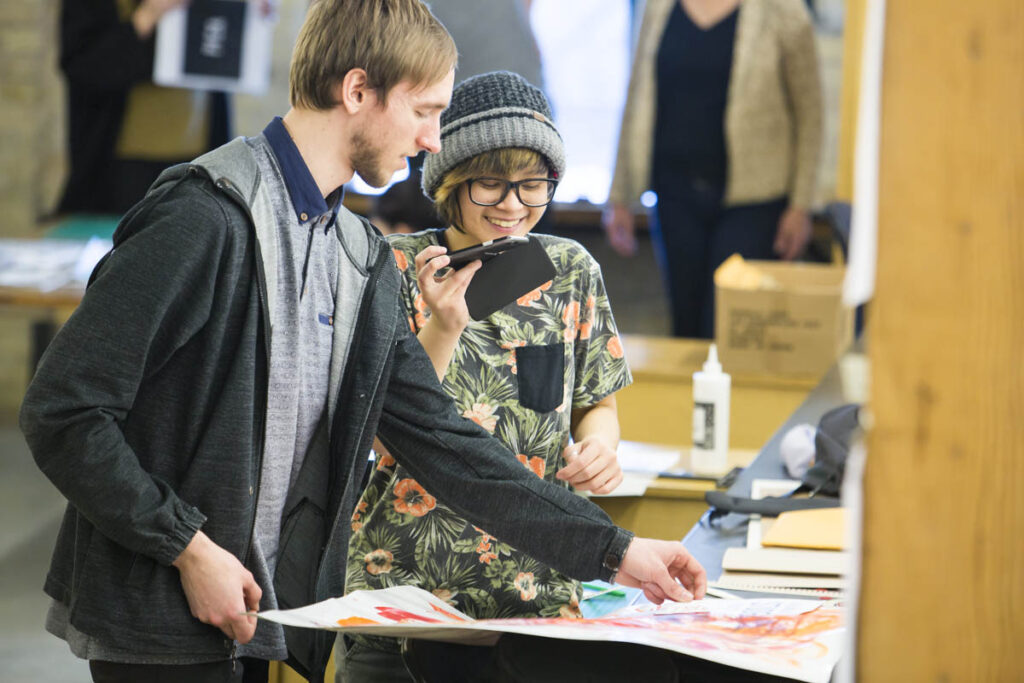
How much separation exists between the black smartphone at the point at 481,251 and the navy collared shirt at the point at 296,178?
310 millimetres

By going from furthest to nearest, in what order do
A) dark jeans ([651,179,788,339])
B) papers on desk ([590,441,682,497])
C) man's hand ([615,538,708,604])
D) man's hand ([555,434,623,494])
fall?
dark jeans ([651,179,788,339]) < papers on desk ([590,441,682,497]) < man's hand ([555,434,623,494]) < man's hand ([615,538,708,604])

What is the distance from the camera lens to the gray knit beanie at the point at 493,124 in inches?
72.2

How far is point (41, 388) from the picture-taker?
1255 millimetres

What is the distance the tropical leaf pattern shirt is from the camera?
175 centimetres

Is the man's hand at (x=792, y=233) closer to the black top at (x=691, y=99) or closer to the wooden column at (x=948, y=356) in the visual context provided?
the black top at (x=691, y=99)

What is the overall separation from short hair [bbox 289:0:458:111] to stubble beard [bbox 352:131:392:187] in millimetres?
51

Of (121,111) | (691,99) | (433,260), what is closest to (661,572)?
(433,260)

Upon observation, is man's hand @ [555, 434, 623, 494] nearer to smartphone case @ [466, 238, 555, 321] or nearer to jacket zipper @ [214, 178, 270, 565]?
smartphone case @ [466, 238, 555, 321]

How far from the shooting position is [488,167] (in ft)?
6.07

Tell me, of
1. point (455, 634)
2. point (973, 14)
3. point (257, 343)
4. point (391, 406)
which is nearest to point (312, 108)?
point (257, 343)

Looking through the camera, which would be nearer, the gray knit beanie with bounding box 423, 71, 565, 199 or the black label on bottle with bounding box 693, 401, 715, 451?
the gray knit beanie with bounding box 423, 71, 565, 199

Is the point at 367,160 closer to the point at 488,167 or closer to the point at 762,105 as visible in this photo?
the point at 488,167

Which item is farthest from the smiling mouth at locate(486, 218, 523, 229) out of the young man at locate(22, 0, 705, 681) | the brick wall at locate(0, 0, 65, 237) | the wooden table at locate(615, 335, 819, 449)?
the brick wall at locate(0, 0, 65, 237)

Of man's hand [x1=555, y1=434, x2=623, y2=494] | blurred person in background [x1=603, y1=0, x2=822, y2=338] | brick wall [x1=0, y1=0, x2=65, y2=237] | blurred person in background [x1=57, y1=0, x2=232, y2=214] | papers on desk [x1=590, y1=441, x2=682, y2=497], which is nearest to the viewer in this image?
man's hand [x1=555, y1=434, x2=623, y2=494]
